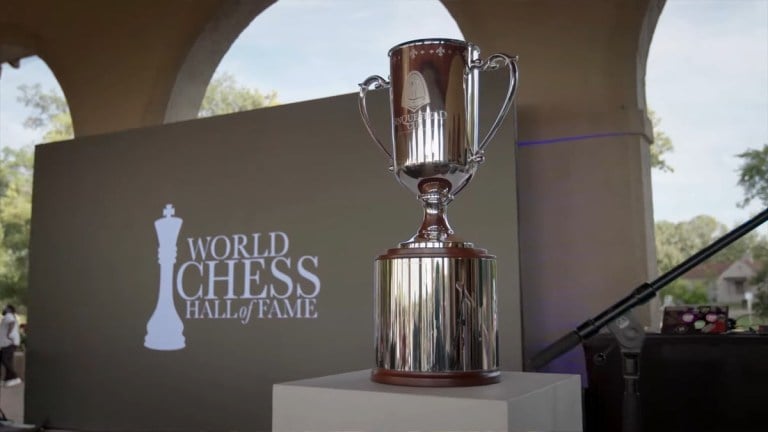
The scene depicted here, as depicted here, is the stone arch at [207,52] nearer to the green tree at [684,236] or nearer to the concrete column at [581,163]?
the concrete column at [581,163]

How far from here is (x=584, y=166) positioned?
11.7 ft

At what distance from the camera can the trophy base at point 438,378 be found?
993 millimetres

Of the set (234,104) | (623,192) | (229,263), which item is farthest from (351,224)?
(234,104)

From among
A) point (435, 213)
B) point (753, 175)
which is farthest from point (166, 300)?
point (753, 175)

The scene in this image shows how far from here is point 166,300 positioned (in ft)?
13.3

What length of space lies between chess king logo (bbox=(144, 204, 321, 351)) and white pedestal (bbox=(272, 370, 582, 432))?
249 centimetres

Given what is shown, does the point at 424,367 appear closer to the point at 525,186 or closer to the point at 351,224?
the point at 351,224

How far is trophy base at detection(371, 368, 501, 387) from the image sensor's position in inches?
39.1

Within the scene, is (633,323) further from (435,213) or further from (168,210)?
(168,210)

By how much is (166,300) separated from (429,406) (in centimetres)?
339

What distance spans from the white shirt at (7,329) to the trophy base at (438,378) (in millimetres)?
7515

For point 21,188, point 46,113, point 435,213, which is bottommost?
point 435,213

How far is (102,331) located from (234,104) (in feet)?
36.2

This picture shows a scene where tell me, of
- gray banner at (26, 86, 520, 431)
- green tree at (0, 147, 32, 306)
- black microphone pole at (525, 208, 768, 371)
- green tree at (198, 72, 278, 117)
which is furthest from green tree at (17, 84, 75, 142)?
black microphone pole at (525, 208, 768, 371)
